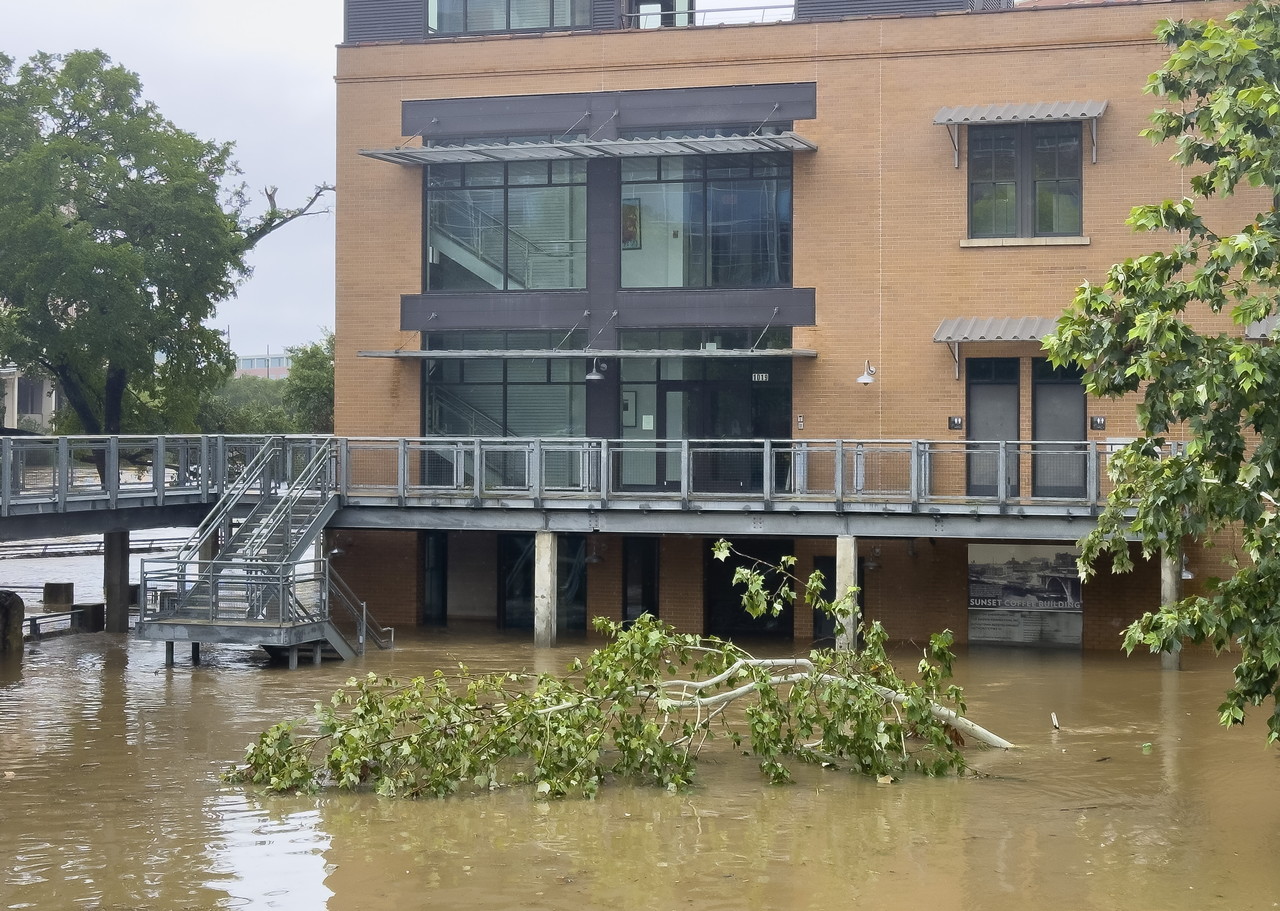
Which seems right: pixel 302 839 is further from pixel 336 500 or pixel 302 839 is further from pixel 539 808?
pixel 336 500

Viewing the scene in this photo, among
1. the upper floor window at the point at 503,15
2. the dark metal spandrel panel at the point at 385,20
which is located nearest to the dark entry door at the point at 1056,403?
the upper floor window at the point at 503,15

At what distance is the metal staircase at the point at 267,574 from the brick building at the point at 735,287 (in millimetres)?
1515

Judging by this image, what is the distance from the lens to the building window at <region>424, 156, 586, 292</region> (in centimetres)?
2861

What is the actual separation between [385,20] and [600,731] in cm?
1820

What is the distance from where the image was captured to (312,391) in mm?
58375

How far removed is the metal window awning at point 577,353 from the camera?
27.2 meters

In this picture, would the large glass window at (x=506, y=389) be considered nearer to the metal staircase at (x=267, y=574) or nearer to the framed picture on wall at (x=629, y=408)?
the framed picture on wall at (x=629, y=408)

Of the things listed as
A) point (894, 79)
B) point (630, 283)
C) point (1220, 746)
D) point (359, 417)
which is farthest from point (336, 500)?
point (1220, 746)

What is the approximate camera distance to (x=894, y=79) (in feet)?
89.2

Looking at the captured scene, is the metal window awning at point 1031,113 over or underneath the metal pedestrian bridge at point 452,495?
over

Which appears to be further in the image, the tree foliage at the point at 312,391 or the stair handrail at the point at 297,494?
the tree foliage at the point at 312,391

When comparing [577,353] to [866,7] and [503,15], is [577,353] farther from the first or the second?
[866,7]

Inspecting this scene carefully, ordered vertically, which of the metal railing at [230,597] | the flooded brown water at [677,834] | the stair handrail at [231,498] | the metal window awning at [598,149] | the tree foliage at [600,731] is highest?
the metal window awning at [598,149]

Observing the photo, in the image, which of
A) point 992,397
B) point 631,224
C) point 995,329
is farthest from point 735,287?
point 992,397
